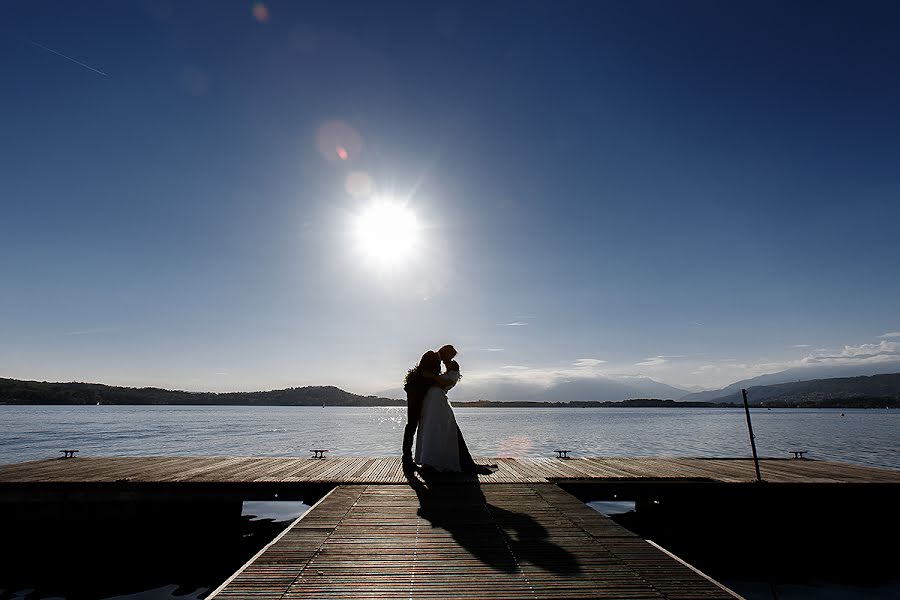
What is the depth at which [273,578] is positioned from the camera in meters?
5.43

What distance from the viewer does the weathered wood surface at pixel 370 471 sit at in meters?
12.9

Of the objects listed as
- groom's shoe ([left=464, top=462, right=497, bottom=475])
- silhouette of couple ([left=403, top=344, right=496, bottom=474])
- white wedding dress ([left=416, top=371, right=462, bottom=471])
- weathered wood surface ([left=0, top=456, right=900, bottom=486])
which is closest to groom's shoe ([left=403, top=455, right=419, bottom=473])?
silhouette of couple ([left=403, top=344, right=496, bottom=474])

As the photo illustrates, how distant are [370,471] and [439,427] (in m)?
2.47

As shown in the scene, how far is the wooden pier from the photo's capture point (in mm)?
5434

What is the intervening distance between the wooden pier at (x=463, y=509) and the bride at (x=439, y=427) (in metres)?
0.79

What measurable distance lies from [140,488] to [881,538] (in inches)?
830

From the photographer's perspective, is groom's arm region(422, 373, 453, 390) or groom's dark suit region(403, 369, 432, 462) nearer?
groom's arm region(422, 373, 453, 390)

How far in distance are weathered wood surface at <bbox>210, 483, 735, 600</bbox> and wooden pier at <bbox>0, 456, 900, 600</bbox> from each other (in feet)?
0.09

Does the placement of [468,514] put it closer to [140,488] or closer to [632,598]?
[632,598]

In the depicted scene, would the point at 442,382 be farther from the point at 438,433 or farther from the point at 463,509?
the point at 463,509

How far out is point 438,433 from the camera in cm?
1360

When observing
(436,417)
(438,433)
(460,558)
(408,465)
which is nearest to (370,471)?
(408,465)

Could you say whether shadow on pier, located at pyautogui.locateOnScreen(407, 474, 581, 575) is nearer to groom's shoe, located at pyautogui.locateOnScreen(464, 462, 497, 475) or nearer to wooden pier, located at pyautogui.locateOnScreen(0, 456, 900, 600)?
wooden pier, located at pyautogui.locateOnScreen(0, 456, 900, 600)

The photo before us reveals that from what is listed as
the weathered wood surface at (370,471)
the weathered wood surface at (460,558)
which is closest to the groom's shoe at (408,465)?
the weathered wood surface at (370,471)
